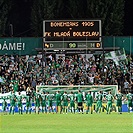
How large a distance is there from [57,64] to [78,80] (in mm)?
2477

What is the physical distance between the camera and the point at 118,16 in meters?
47.2

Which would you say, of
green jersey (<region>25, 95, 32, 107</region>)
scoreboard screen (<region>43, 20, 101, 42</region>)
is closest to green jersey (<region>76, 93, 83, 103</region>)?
green jersey (<region>25, 95, 32, 107</region>)

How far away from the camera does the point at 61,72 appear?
42.7 m

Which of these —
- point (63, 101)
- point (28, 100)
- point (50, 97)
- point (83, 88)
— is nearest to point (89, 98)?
point (63, 101)

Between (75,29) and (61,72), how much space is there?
449 cm

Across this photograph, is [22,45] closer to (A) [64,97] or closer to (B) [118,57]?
(B) [118,57]

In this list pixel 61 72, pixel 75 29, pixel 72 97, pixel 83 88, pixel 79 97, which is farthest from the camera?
pixel 61 72

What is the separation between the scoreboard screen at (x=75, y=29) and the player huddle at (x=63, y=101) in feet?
11.9

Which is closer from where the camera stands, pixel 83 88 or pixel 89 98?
pixel 89 98

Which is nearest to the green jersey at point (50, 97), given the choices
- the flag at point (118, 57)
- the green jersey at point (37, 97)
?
the green jersey at point (37, 97)

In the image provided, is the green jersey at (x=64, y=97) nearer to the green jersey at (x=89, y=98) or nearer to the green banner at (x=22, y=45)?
the green jersey at (x=89, y=98)

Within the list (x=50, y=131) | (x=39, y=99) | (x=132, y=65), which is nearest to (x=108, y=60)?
(x=132, y=65)

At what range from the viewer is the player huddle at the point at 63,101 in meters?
36.2

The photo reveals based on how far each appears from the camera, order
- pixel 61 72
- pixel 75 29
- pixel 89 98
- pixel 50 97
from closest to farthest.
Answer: pixel 89 98 → pixel 50 97 → pixel 75 29 → pixel 61 72
